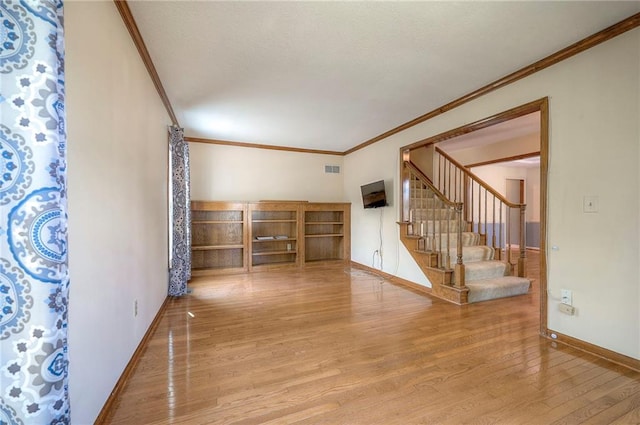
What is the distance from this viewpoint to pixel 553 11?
72.4 inches

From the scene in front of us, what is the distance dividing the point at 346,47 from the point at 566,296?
2807mm

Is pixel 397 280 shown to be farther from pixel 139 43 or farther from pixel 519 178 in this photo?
pixel 519 178

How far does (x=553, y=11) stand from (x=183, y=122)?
4277 millimetres

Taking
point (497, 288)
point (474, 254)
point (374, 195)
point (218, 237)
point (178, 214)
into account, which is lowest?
point (497, 288)

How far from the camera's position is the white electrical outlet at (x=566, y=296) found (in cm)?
229

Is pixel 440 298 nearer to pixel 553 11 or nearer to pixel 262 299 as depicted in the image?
pixel 262 299

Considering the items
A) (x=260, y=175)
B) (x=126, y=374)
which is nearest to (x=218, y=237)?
(x=260, y=175)

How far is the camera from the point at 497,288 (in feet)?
11.4

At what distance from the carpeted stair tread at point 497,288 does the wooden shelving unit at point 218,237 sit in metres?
3.65

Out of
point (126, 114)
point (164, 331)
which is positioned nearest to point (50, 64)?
point (126, 114)

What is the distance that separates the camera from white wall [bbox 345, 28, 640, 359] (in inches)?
76.8

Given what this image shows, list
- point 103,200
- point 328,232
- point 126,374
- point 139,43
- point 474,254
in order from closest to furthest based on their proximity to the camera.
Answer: point 103,200 → point 126,374 → point 139,43 → point 474,254 → point 328,232

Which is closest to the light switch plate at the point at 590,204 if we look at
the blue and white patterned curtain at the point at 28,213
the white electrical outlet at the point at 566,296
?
the white electrical outlet at the point at 566,296

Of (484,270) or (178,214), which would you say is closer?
(178,214)
